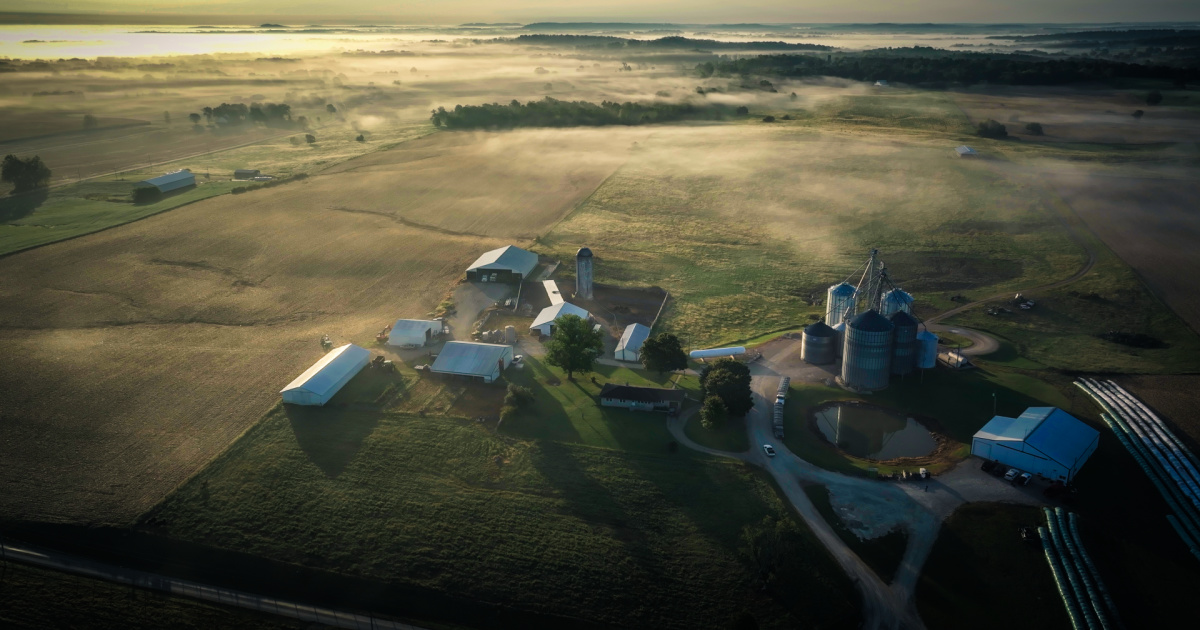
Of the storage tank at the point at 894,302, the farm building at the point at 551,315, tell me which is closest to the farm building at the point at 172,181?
the farm building at the point at 551,315

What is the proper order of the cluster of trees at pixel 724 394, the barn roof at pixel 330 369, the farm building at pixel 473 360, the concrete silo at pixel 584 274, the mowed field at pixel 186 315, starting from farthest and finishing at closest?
the concrete silo at pixel 584 274
the farm building at pixel 473 360
the barn roof at pixel 330 369
the cluster of trees at pixel 724 394
the mowed field at pixel 186 315

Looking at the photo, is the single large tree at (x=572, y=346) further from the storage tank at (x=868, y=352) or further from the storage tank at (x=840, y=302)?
the storage tank at (x=840, y=302)

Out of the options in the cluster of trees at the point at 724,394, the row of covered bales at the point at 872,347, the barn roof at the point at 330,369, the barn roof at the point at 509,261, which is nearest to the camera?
the cluster of trees at the point at 724,394

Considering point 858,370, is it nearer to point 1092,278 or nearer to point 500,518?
point 500,518

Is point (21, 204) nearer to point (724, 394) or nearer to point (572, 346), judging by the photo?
point (572, 346)

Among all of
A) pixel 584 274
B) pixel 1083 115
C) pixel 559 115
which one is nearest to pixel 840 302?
pixel 584 274

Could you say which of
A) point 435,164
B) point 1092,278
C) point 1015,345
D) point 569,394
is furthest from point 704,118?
point 569,394
